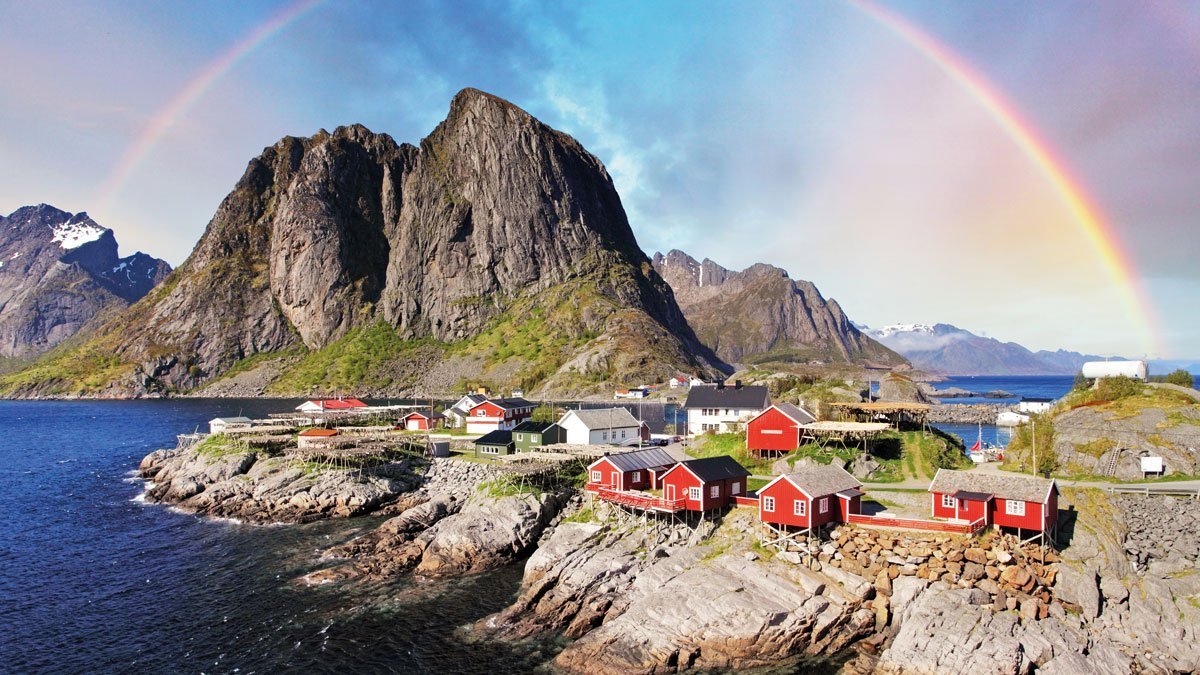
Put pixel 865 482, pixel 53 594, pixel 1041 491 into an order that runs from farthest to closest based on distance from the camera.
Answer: pixel 865 482 < pixel 53 594 < pixel 1041 491

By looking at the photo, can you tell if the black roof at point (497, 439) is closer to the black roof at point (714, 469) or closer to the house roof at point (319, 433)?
the house roof at point (319, 433)

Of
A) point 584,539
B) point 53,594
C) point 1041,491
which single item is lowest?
point 53,594

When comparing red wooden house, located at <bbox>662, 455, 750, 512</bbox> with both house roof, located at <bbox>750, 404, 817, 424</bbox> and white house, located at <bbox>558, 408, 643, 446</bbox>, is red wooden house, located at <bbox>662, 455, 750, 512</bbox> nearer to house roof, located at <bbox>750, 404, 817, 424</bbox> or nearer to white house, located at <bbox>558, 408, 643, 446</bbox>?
house roof, located at <bbox>750, 404, 817, 424</bbox>

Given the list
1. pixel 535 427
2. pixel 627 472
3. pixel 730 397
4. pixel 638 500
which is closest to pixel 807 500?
pixel 638 500

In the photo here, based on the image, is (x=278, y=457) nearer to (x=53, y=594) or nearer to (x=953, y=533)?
(x=53, y=594)

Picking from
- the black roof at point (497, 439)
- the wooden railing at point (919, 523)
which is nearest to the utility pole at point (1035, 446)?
the wooden railing at point (919, 523)

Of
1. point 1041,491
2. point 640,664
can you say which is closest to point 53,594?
point 640,664

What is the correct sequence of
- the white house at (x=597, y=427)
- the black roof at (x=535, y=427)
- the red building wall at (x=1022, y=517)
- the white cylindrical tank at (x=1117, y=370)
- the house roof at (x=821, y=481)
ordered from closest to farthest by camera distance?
the red building wall at (x=1022, y=517)
the house roof at (x=821, y=481)
the black roof at (x=535, y=427)
the white house at (x=597, y=427)
the white cylindrical tank at (x=1117, y=370)

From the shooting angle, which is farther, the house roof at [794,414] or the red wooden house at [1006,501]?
the house roof at [794,414]
